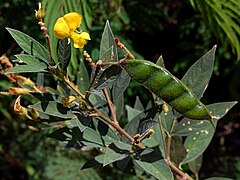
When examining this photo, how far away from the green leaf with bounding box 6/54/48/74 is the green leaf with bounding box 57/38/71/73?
0.08 feet

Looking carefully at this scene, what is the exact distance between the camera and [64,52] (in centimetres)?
74

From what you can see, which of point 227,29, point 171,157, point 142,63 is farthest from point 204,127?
point 142,63

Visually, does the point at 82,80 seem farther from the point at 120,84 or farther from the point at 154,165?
the point at 154,165

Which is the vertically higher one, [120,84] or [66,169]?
[120,84]

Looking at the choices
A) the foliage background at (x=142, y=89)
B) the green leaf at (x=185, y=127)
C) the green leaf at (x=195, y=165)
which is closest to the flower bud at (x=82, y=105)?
the green leaf at (x=185, y=127)

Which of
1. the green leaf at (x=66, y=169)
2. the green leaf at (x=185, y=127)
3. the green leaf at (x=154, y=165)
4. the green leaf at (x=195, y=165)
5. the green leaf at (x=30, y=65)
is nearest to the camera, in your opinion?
the green leaf at (x=30, y=65)

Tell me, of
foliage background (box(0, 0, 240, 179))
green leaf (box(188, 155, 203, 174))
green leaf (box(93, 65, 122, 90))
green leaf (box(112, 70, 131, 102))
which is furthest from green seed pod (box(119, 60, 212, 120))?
foliage background (box(0, 0, 240, 179))

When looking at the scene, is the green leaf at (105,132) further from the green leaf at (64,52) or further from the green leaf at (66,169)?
the green leaf at (66,169)

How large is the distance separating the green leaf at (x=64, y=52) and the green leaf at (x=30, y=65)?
24 millimetres

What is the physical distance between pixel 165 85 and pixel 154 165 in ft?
0.57

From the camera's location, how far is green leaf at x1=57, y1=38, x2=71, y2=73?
739 millimetres

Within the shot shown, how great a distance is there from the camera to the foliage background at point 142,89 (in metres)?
1.60

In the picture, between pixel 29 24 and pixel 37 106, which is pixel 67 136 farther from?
A: pixel 29 24

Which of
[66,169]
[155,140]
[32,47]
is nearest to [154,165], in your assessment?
[155,140]
